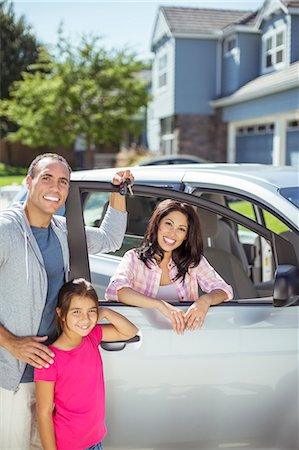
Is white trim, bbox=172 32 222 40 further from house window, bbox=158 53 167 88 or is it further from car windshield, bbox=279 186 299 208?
car windshield, bbox=279 186 299 208

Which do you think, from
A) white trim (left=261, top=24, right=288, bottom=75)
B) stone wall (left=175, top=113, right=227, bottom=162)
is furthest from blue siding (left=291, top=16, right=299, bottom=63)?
stone wall (left=175, top=113, right=227, bottom=162)

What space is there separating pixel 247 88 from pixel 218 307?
1816cm

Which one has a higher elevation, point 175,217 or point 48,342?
point 175,217

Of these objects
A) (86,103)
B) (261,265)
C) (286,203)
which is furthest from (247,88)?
(286,203)

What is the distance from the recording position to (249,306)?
2.55 metres

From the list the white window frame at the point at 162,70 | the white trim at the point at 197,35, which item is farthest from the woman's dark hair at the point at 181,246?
the white window frame at the point at 162,70

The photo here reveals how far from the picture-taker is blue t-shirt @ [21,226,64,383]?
2.29 metres

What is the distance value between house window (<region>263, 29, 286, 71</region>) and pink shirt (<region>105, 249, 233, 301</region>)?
1701 cm

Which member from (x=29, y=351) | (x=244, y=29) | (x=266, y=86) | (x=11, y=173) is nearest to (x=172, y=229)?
(x=29, y=351)

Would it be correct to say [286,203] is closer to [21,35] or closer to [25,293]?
[25,293]

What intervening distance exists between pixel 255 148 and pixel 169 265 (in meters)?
17.6

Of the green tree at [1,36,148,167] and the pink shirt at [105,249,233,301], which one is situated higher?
the green tree at [1,36,148,167]

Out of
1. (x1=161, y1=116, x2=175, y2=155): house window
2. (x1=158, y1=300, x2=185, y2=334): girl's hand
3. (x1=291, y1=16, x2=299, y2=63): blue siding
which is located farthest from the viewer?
(x1=161, y1=116, x2=175, y2=155): house window

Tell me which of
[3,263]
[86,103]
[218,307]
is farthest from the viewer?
[86,103]
